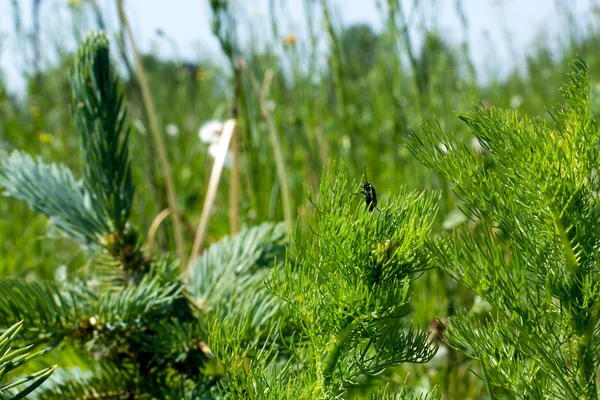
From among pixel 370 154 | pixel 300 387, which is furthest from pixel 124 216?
pixel 370 154

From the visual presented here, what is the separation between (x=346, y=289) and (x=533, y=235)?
0.36 feet

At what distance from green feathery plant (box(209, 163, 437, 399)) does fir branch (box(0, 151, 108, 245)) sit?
0.87 feet

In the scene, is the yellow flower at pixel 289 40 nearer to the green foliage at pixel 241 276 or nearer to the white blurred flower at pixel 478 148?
the white blurred flower at pixel 478 148

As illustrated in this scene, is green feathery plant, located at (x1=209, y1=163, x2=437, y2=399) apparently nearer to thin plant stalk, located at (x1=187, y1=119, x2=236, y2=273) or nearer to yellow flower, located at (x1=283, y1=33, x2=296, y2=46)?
thin plant stalk, located at (x1=187, y1=119, x2=236, y2=273)

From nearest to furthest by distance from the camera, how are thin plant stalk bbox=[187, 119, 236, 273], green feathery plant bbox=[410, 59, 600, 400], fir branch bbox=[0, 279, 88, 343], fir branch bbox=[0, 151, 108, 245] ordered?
green feathery plant bbox=[410, 59, 600, 400] < fir branch bbox=[0, 279, 88, 343] < fir branch bbox=[0, 151, 108, 245] < thin plant stalk bbox=[187, 119, 236, 273]

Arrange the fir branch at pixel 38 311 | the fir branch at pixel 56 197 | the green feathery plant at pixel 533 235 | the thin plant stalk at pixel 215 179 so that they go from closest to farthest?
the green feathery plant at pixel 533 235 < the fir branch at pixel 38 311 < the fir branch at pixel 56 197 < the thin plant stalk at pixel 215 179

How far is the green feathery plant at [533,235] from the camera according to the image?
33 centimetres

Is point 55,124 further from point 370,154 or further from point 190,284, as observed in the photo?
point 190,284

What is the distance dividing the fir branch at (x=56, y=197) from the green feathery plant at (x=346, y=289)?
0.87ft

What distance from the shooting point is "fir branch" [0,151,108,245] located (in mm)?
576

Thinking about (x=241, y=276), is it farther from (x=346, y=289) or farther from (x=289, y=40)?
(x=289, y=40)

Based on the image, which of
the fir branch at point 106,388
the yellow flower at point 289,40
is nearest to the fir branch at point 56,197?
the fir branch at point 106,388

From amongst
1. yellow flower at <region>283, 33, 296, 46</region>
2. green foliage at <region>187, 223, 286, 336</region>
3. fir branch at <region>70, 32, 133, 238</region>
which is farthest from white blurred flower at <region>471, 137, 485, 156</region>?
yellow flower at <region>283, 33, 296, 46</region>

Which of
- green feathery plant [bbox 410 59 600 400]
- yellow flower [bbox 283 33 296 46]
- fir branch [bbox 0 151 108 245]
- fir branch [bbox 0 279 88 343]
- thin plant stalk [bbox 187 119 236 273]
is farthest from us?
yellow flower [bbox 283 33 296 46]
